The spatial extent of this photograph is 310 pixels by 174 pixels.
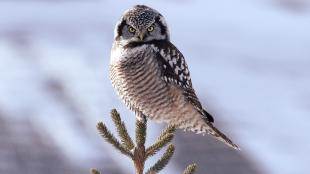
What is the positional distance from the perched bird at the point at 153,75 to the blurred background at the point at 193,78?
14211 millimetres

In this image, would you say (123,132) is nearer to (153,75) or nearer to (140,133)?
(140,133)

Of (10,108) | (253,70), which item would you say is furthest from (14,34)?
(10,108)

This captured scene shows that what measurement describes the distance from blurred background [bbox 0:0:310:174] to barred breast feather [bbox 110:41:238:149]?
14.2 meters

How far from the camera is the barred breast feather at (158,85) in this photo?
6.38 meters

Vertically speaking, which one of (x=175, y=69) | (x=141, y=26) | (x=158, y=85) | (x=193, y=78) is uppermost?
(x=141, y=26)

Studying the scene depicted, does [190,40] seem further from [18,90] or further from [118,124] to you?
[118,124]

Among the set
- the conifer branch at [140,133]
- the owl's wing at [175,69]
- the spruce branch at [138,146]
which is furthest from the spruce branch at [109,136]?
the owl's wing at [175,69]

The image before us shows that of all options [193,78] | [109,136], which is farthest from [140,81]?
[193,78]

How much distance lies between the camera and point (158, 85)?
21.4ft

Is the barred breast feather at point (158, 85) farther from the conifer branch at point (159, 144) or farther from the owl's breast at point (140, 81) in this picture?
the conifer branch at point (159, 144)

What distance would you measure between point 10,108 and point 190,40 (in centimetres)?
1137

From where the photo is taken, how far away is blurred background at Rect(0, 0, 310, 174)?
27.9 metres

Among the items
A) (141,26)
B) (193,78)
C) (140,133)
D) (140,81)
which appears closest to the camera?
(140,133)

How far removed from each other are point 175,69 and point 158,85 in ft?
0.44
